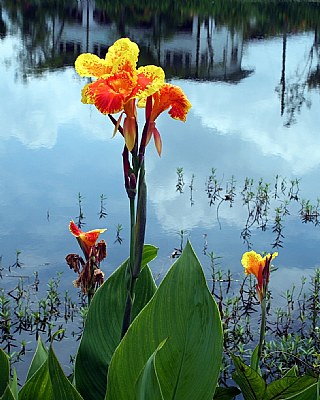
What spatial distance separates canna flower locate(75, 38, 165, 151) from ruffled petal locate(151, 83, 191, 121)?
34mm

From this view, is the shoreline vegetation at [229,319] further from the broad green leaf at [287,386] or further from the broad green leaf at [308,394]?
the broad green leaf at [308,394]

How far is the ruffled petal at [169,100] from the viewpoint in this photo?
49.8 inches

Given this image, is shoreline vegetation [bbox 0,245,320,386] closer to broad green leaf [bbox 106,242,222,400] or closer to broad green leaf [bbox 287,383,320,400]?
broad green leaf [bbox 287,383,320,400]

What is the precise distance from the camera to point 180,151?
6.52 meters

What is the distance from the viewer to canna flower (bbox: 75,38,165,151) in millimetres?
1194

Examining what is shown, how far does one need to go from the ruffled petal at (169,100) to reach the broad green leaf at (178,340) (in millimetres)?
275

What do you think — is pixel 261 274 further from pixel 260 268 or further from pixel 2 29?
pixel 2 29

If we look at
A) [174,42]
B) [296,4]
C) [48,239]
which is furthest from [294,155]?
[296,4]

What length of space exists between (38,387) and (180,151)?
5225 mm

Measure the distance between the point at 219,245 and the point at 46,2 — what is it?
51.7 feet

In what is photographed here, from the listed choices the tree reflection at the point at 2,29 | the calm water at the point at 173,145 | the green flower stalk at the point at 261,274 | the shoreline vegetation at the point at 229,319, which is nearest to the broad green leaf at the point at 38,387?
the green flower stalk at the point at 261,274

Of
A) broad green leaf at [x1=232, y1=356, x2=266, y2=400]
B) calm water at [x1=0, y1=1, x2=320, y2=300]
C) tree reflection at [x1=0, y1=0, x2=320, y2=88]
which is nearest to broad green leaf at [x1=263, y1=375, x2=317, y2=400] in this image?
broad green leaf at [x1=232, y1=356, x2=266, y2=400]

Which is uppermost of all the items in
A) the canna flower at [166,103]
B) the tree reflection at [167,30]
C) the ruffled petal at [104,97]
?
the ruffled petal at [104,97]

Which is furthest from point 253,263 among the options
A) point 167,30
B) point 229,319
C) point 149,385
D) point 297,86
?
point 167,30
